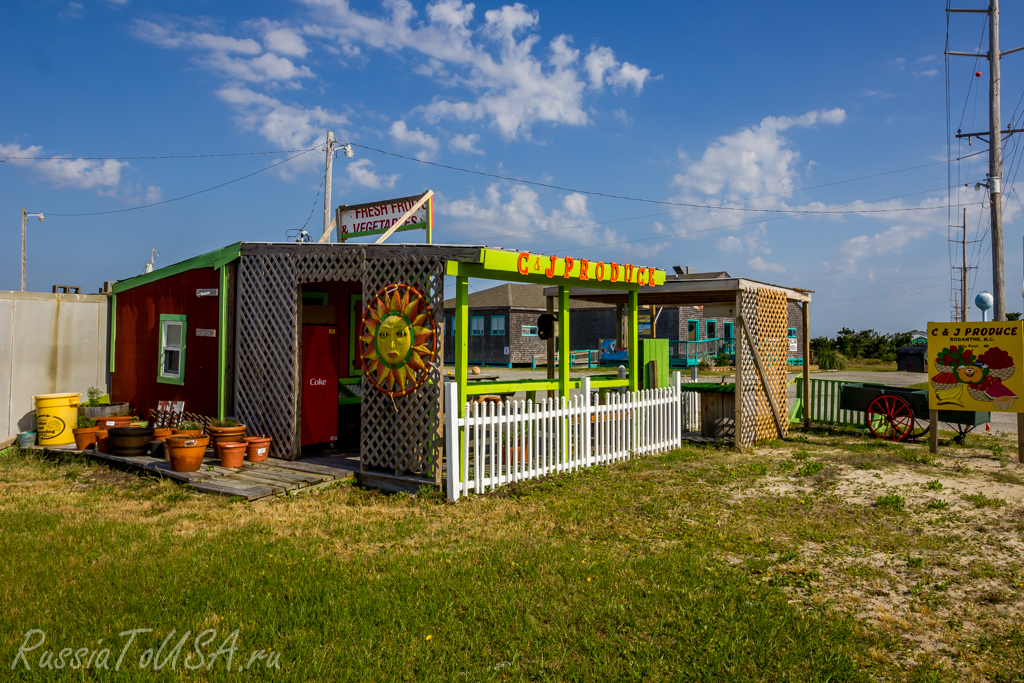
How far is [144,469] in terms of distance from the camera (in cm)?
902

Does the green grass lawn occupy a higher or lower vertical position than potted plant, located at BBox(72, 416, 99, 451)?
lower

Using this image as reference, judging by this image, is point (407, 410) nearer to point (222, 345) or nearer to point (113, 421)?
point (222, 345)

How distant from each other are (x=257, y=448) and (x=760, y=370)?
8.45 m

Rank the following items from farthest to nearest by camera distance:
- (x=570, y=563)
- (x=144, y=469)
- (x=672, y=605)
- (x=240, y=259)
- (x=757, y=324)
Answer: (x=757, y=324)
(x=240, y=259)
(x=144, y=469)
(x=570, y=563)
(x=672, y=605)

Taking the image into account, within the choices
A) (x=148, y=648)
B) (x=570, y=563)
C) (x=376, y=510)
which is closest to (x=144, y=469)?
(x=376, y=510)

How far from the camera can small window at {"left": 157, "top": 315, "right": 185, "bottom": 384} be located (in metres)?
10.9

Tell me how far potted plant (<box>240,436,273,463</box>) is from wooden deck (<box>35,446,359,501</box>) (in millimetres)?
85

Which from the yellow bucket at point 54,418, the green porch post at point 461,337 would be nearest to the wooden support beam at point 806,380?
the green porch post at point 461,337

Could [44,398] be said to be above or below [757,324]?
below

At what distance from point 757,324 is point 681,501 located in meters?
5.67

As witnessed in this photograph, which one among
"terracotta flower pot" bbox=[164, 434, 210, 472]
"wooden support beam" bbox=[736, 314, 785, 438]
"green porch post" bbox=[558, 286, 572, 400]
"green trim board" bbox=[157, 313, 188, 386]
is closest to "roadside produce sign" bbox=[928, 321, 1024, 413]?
"wooden support beam" bbox=[736, 314, 785, 438]

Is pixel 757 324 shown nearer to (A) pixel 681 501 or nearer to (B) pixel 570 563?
(A) pixel 681 501

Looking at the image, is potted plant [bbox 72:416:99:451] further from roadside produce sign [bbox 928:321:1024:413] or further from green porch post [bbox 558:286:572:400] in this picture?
→ roadside produce sign [bbox 928:321:1024:413]

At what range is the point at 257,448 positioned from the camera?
9.18 metres
